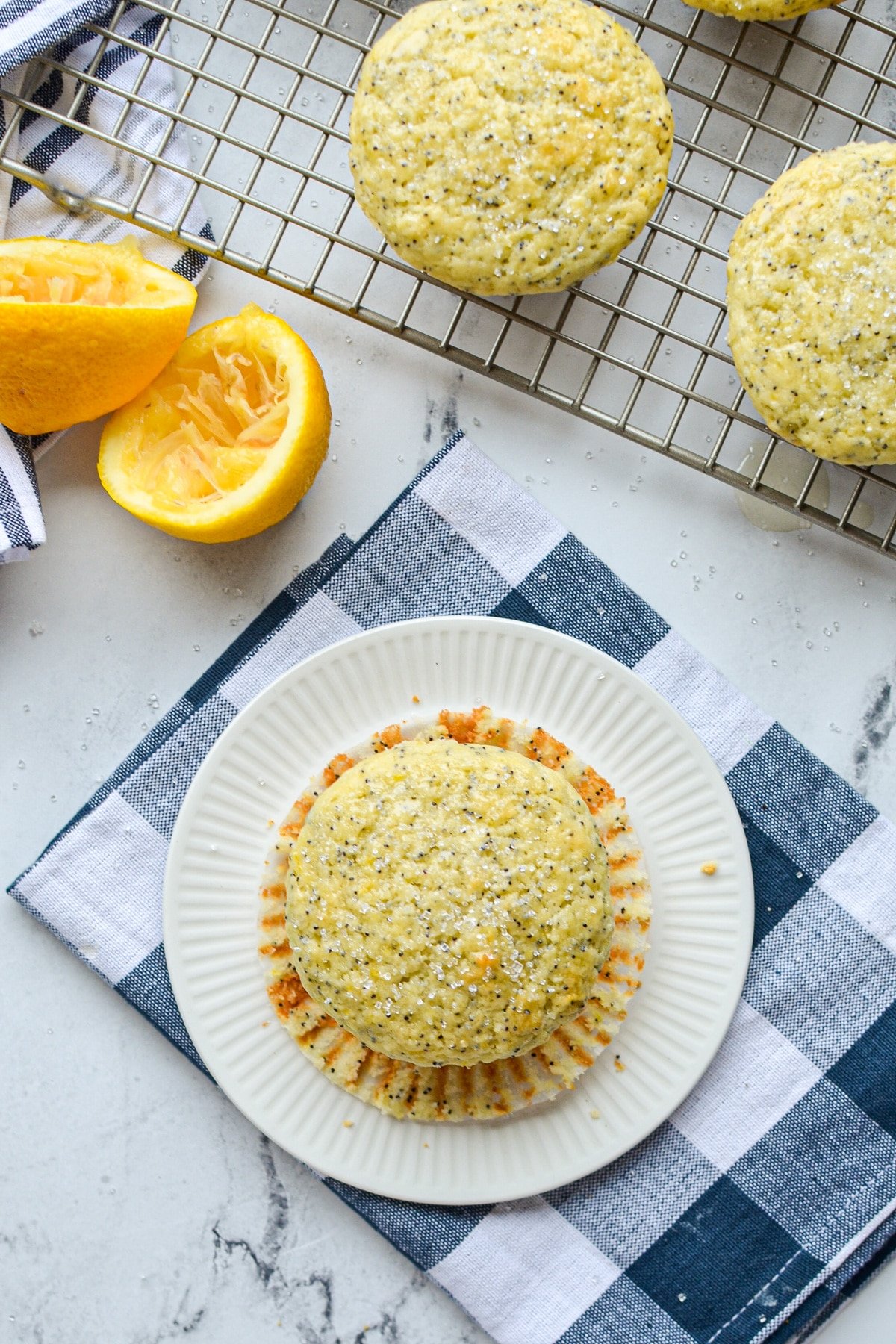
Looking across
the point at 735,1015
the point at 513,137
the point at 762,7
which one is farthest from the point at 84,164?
the point at 735,1015

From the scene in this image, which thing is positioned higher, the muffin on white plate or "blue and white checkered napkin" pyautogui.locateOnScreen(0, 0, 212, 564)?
"blue and white checkered napkin" pyautogui.locateOnScreen(0, 0, 212, 564)

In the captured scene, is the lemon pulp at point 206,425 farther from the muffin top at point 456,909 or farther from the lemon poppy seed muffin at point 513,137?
the muffin top at point 456,909

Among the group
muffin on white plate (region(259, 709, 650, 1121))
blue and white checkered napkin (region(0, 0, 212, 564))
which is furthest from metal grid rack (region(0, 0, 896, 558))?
muffin on white plate (region(259, 709, 650, 1121))

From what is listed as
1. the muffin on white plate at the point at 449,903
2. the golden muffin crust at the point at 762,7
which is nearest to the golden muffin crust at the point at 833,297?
the golden muffin crust at the point at 762,7

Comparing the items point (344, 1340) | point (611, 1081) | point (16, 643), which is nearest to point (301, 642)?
point (16, 643)

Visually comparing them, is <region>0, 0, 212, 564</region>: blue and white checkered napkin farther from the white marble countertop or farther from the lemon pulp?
the lemon pulp

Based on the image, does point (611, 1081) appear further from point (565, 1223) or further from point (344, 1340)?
point (344, 1340)
